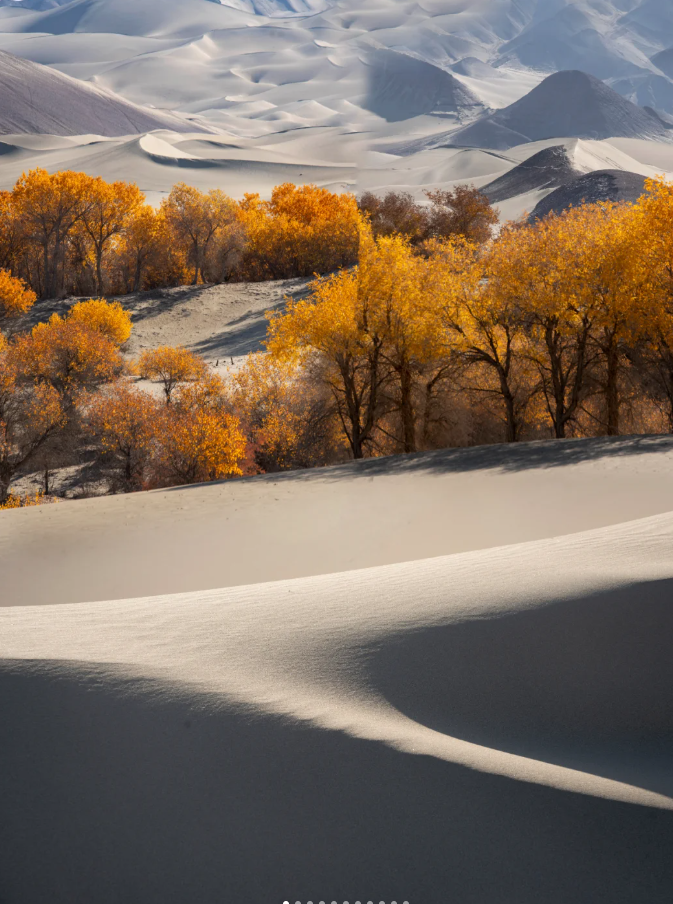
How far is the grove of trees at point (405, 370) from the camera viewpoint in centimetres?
2023

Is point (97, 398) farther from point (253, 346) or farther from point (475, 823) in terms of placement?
point (475, 823)

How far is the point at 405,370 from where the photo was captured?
22344 mm

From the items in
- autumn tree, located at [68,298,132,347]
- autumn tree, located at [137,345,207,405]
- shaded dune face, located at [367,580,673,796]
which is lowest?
shaded dune face, located at [367,580,673,796]

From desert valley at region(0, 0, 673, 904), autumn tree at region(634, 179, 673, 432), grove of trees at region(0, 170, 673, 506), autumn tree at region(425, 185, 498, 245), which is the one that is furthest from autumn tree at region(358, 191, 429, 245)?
autumn tree at region(634, 179, 673, 432)

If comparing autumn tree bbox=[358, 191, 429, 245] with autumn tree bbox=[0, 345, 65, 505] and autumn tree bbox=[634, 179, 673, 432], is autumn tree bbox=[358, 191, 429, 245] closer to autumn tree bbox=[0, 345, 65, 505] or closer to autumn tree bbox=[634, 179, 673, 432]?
autumn tree bbox=[0, 345, 65, 505]

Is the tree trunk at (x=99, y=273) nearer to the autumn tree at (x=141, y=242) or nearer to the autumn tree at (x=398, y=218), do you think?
the autumn tree at (x=141, y=242)

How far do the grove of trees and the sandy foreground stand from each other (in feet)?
46.9

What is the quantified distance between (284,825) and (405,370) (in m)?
20.1

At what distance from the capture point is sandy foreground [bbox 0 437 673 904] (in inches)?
103

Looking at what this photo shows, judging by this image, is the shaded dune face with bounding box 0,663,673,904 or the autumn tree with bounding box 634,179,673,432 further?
the autumn tree with bounding box 634,179,673,432

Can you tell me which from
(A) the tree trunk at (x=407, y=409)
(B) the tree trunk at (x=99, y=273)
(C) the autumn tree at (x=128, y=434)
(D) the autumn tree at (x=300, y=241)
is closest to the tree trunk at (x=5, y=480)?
(C) the autumn tree at (x=128, y=434)

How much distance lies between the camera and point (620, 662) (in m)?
4.41

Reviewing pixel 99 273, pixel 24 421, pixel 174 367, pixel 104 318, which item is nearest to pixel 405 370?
pixel 24 421

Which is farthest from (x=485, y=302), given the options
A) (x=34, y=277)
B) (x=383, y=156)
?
(x=383, y=156)
